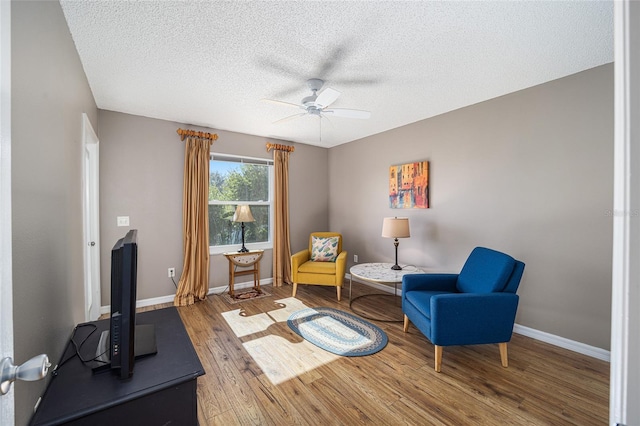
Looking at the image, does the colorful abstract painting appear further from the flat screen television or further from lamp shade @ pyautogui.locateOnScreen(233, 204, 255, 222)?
the flat screen television

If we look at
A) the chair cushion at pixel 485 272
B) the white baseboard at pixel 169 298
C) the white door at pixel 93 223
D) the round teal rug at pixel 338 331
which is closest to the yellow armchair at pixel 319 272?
the round teal rug at pixel 338 331

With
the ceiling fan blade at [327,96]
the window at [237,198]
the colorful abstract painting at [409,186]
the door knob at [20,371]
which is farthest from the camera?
the window at [237,198]

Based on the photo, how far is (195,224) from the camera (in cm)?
374

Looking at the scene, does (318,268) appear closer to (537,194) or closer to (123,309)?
(537,194)

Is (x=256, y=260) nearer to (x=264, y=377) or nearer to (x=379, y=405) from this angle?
(x=264, y=377)

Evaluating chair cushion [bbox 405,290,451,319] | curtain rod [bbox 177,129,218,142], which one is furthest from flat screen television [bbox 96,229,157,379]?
curtain rod [bbox 177,129,218,142]

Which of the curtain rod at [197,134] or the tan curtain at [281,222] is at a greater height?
the curtain rod at [197,134]

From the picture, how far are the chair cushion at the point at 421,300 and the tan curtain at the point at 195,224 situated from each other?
2742 millimetres

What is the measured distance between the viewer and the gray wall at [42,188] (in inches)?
36.2

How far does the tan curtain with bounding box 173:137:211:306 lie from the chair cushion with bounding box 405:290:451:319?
274 centimetres

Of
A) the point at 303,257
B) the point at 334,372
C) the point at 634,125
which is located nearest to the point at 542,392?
the point at 334,372

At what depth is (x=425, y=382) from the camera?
6.61 feet

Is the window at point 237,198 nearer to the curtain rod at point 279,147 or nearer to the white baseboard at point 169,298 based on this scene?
the curtain rod at point 279,147

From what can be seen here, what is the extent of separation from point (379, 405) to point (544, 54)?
112 inches
